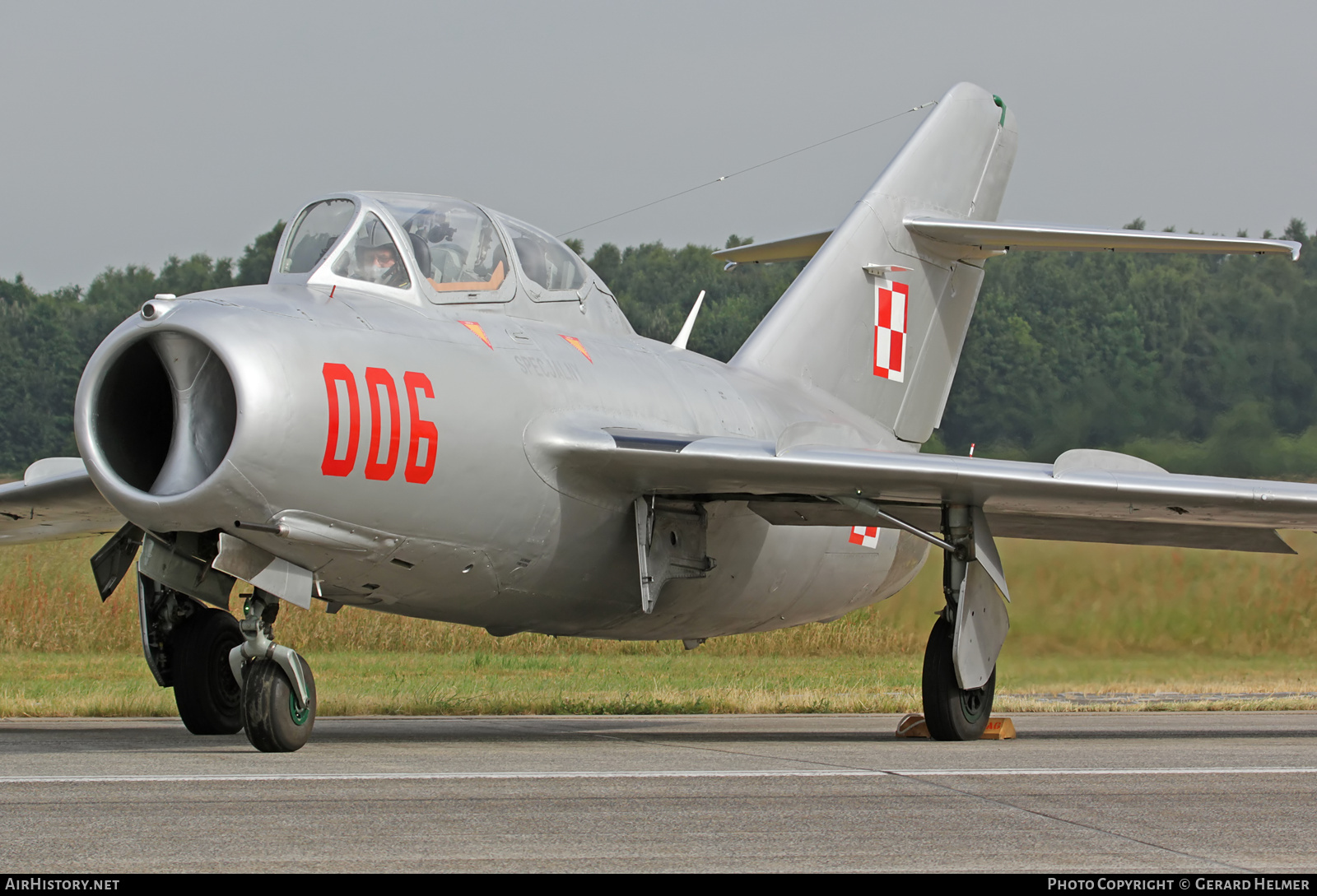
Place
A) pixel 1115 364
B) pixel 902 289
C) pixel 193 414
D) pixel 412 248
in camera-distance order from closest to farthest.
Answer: pixel 193 414 < pixel 412 248 < pixel 902 289 < pixel 1115 364

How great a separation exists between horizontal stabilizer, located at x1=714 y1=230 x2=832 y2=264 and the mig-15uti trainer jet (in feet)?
4.00

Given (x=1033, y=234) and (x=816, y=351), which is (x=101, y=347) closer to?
(x=816, y=351)

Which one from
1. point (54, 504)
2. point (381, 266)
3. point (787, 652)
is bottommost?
point (787, 652)

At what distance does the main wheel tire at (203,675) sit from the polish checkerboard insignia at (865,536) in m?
5.11

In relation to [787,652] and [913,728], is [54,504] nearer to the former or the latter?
[913,728]

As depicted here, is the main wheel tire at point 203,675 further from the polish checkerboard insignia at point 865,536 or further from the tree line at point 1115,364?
the polish checkerboard insignia at point 865,536

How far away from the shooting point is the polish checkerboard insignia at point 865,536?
1345 cm

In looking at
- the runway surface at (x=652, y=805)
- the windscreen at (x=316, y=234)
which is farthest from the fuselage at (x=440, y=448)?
the runway surface at (x=652, y=805)

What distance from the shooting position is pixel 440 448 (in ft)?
30.3

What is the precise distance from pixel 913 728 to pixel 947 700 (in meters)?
0.53

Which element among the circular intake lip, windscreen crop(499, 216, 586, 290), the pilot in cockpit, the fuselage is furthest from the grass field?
the circular intake lip

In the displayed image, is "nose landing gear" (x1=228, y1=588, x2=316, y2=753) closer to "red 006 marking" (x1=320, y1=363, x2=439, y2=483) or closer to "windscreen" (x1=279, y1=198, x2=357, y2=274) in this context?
"red 006 marking" (x1=320, y1=363, x2=439, y2=483)

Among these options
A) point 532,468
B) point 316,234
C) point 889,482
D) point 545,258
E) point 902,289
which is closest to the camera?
point 532,468

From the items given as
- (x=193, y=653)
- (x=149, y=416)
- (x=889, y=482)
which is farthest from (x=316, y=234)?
(x=889, y=482)
